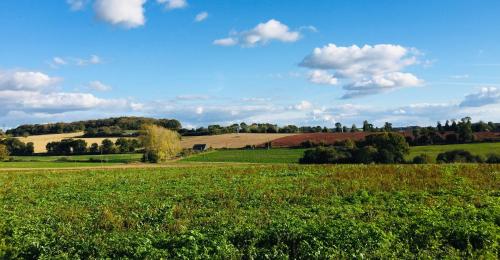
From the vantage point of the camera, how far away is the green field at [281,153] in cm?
7944

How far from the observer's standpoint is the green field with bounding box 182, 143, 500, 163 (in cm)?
7944

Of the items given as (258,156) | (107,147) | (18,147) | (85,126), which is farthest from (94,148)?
(85,126)

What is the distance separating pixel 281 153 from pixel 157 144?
2838 centimetres

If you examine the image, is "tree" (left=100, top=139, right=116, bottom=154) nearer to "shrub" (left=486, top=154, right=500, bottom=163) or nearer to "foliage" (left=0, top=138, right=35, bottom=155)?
"foliage" (left=0, top=138, right=35, bottom=155)

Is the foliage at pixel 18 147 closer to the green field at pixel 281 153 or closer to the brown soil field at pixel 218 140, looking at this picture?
the brown soil field at pixel 218 140

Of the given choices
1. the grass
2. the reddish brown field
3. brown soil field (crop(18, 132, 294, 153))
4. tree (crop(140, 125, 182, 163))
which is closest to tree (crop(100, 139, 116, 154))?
brown soil field (crop(18, 132, 294, 153))

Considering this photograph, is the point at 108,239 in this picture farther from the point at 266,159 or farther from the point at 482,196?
the point at 266,159

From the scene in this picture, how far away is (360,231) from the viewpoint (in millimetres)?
13562

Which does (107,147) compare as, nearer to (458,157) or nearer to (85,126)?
(85,126)

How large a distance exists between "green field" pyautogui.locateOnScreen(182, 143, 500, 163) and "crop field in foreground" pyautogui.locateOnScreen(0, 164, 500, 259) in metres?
55.1

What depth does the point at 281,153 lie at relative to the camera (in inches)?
3954

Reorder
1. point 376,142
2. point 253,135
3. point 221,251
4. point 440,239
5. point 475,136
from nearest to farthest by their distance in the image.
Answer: point 221,251
point 440,239
point 376,142
point 475,136
point 253,135

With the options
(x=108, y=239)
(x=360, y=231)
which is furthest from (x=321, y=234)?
(x=108, y=239)

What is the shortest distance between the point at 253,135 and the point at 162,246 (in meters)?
119
